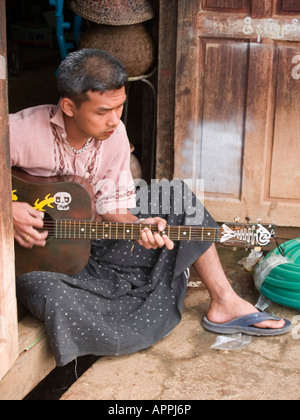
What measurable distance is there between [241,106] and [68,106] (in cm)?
149

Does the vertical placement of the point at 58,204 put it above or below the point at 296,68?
below

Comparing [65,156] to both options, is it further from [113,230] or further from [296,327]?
[296,327]

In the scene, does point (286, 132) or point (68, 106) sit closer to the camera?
point (68, 106)

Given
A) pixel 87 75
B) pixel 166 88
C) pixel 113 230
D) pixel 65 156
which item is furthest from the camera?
pixel 166 88

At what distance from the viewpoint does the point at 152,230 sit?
120 inches

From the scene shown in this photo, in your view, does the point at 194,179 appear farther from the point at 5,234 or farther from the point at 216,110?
the point at 5,234

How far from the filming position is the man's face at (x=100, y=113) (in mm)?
2959

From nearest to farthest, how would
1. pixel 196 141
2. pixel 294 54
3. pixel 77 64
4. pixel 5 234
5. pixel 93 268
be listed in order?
pixel 5 234, pixel 77 64, pixel 93 268, pixel 294 54, pixel 196 141

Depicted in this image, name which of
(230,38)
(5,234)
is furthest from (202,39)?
(5,234)

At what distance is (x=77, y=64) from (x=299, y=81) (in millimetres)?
1651

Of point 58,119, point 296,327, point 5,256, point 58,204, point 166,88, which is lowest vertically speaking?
point 296,327

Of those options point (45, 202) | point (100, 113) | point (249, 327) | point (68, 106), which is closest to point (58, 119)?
point (68, 106)
